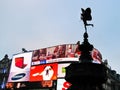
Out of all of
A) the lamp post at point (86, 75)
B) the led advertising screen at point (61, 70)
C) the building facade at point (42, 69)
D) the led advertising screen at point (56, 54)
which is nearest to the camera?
the lamp post at point (86, 75)

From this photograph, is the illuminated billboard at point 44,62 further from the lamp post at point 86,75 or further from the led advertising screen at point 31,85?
the lamp post at point 86,75

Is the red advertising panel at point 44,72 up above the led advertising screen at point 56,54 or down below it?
below

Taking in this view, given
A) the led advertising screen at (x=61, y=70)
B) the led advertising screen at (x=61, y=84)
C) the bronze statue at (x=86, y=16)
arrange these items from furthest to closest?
the led advertising screen at (x=61, y=70)
the led advertising screen at (x=61, y=84)
the bronze statue at (x=86, y=16)

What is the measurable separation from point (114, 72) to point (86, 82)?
52.9 meters

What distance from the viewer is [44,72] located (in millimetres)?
53438

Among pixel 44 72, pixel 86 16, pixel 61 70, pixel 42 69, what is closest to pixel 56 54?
pixel 61 70

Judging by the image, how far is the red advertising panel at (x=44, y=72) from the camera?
52.1 metres

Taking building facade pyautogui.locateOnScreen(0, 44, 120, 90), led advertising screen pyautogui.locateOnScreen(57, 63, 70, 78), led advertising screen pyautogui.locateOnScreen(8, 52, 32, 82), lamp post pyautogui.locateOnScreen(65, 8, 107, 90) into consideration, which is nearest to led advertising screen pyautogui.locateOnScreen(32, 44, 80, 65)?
building facade pyautogui.locateOnScreen(0, 44, 120, 90)

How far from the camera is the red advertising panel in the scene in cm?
5212

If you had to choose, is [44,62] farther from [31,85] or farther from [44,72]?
[31,85]

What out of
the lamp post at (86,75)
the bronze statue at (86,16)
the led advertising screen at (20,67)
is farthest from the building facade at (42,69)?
the lamp post at (86,75)

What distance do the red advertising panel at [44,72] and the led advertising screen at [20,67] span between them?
4.46 feet

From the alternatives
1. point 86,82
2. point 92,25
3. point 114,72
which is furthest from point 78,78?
point 114,72

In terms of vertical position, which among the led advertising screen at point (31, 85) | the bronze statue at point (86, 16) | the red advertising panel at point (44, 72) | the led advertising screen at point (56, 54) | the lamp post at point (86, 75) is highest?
the bronze statue at point (86, 16)
